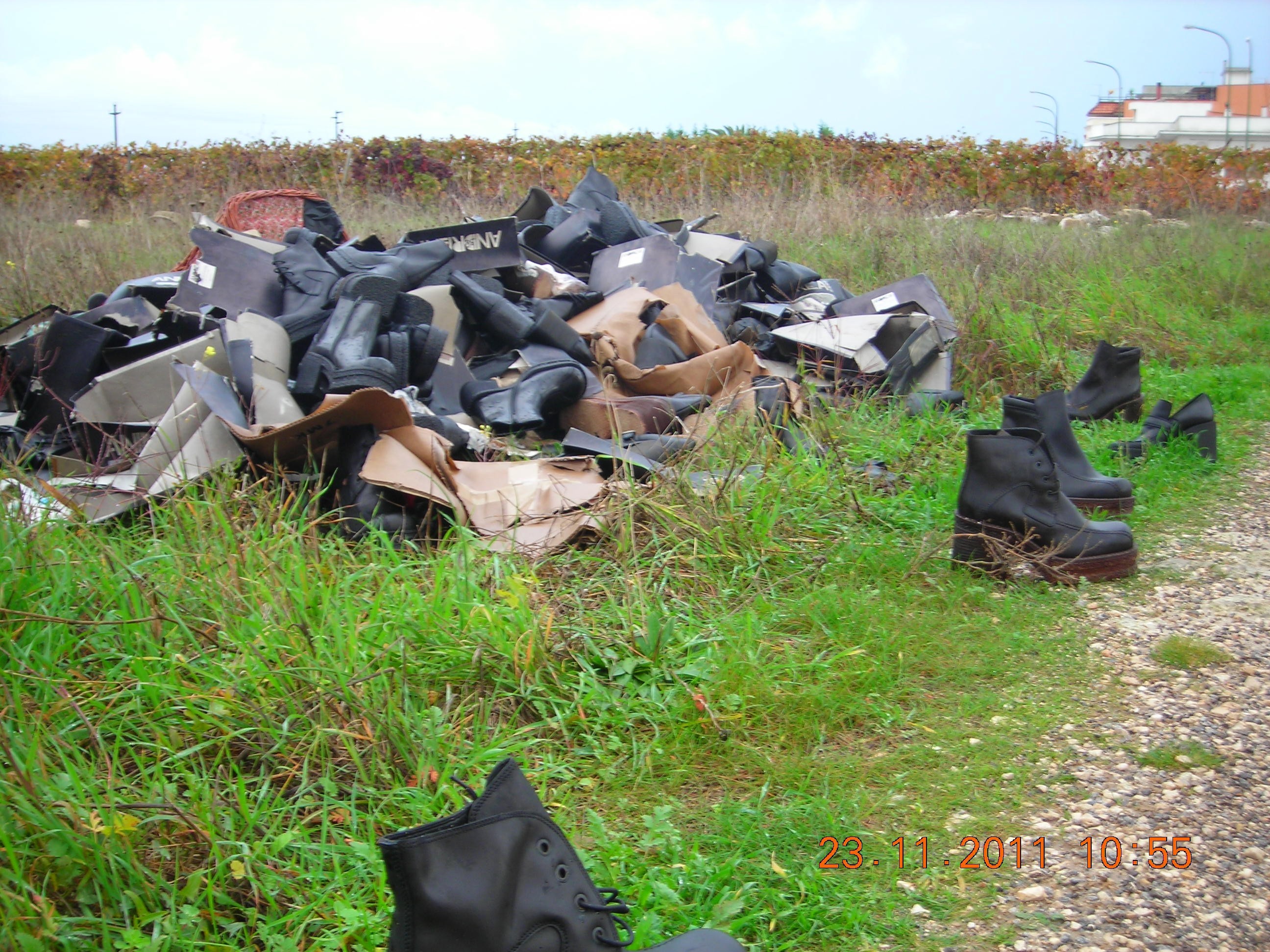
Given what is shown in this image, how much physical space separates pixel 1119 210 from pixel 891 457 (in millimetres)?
9909

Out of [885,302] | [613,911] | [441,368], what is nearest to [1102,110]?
[885,302]

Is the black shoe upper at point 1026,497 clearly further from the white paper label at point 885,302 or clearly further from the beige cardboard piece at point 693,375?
the white paper label at point 885,302

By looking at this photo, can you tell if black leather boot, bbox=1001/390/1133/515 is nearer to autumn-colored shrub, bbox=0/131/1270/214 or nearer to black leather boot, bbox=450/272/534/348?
black leather boot, bbox=450/272/534/348

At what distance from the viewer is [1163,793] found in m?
1.99

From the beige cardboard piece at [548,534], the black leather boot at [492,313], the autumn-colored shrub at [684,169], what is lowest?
the beige cardboard piece at [548,534]

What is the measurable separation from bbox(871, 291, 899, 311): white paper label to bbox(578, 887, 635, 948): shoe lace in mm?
4765

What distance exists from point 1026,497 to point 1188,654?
0.68 meters

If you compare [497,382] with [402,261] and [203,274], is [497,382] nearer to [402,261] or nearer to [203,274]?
[402,261]

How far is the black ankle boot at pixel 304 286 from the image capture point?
4.34 metres

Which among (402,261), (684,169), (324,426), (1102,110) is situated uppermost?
(1102,110)

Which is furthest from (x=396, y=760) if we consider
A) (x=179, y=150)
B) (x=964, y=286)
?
(x=179, y=150)

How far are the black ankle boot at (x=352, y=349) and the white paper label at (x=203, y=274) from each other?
37.3 inches

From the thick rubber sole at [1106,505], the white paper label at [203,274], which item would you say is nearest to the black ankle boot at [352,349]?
the white paper label at [203,274]
